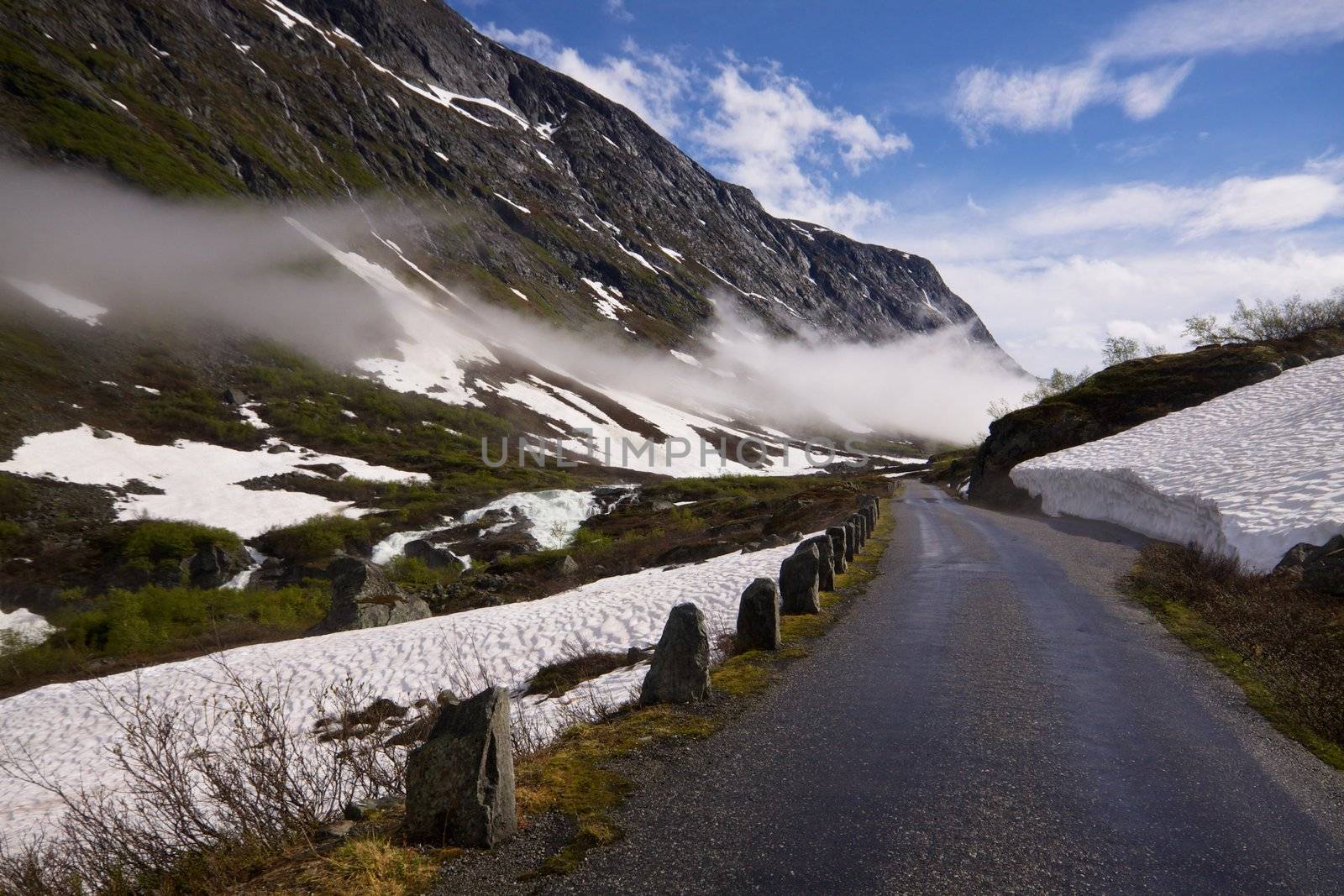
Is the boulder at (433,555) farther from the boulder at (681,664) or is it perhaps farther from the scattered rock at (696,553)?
the boulder at (681,664)

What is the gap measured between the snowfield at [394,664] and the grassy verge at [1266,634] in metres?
7.68

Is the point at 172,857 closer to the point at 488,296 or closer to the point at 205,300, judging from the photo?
the point at 205,300

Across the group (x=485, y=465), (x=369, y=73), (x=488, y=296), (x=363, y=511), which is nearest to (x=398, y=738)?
(x=363, y=511)

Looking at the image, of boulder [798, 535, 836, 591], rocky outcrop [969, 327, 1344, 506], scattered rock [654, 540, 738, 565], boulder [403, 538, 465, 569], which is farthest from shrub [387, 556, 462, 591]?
rocky outcrop [969, 327, 1344, 506]

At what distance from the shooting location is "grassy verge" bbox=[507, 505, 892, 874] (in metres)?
4.67

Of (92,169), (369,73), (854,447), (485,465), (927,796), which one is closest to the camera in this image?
(927,796)

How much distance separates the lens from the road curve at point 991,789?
396cm

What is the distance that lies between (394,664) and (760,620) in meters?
12.1

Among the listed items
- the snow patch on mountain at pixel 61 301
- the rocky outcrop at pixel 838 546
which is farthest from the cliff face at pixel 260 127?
the rocky outcrop at pixel 838 546

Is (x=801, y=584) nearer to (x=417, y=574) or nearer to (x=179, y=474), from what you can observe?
(x=417, y=574)

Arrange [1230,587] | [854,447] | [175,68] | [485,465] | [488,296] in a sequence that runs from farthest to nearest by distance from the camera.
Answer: [854,447]
[488,296]
[175,68]
[485,465]
[1230,587]

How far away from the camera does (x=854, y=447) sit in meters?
180

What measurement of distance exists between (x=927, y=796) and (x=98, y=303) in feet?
306

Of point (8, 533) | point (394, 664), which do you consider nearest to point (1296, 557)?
point (394, 664)
